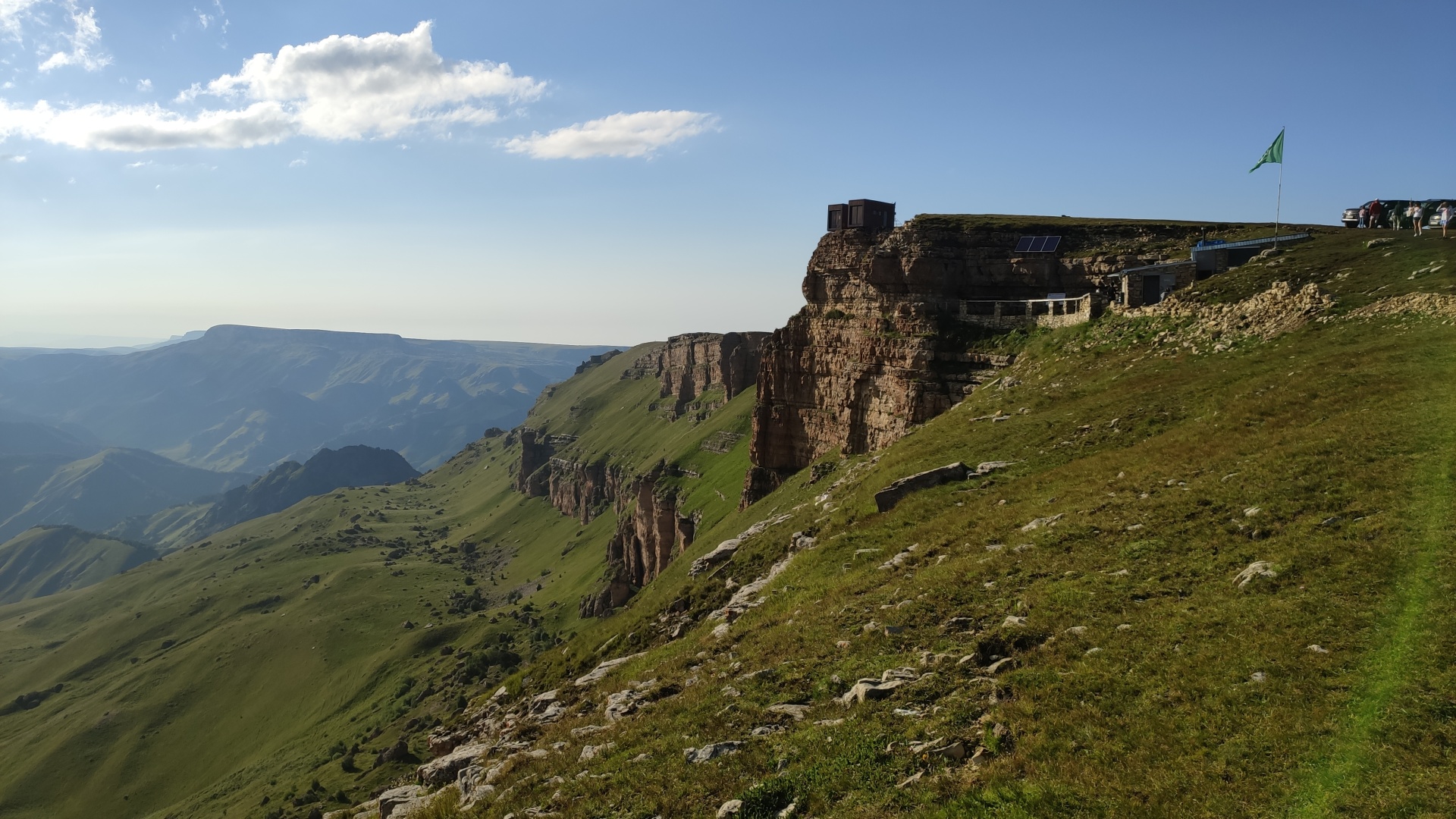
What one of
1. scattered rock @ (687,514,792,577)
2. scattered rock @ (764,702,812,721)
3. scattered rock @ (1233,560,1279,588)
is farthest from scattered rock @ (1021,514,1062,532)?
scattered rock @ (687,514,792,577)

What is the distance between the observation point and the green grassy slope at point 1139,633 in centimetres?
1216

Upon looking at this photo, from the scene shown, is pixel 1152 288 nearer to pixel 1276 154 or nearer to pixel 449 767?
pixel 1276 154

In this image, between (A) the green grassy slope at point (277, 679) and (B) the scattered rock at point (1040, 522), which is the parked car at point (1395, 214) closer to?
(B) the scattered rock at point (1040, 522)

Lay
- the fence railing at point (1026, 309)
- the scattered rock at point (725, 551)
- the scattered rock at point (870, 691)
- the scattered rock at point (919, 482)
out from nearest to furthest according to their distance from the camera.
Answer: the scattered rock at point (870, 691) → the scattered rock at point (919, 482) → the scattered rock at point (725, 551) → the fence railing at point (1026, 309)

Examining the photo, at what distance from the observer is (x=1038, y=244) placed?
209 ft

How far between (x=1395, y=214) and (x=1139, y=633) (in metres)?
59.7

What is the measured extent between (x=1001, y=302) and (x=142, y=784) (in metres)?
148

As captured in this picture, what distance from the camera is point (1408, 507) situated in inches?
711

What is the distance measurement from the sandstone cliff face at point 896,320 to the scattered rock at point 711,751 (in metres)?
43.9

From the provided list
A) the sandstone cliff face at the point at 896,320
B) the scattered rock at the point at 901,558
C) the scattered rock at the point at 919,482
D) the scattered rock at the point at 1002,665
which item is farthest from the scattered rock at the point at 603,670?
the sandstone cliff face at the point at 896,320

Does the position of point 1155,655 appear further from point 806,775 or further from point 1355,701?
point 806,775

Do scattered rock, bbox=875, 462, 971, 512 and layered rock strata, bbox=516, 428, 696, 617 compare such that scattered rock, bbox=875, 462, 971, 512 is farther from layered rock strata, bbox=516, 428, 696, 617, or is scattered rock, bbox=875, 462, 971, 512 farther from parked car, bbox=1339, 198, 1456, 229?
layered rock strata, bbox=516, 428, 696, 617

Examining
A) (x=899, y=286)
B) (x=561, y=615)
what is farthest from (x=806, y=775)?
(x=561, y=615)

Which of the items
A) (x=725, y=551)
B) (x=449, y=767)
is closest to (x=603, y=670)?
(x=449, y=767)
